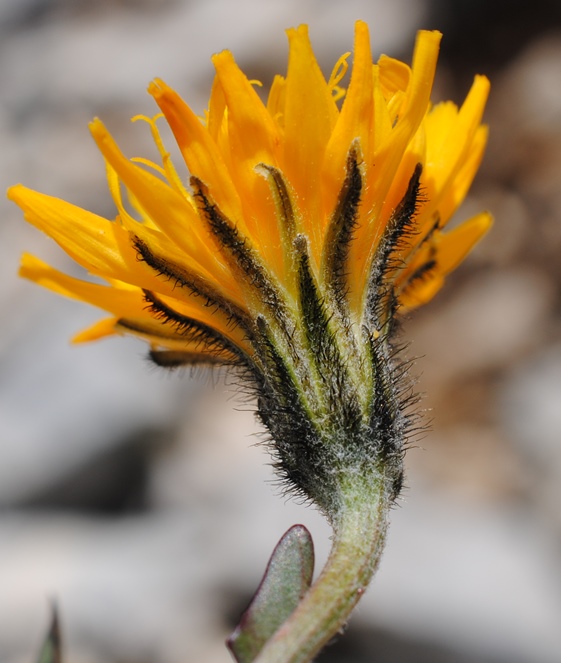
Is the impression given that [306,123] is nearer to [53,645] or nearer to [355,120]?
[355,120]

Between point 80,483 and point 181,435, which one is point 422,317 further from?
point 80,483

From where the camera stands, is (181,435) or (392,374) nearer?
(392,374)

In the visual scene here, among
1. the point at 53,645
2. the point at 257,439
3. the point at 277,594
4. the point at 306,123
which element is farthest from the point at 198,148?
the point at 257,439

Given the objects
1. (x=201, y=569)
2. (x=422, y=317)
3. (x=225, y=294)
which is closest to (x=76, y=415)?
(x=201, y=569)

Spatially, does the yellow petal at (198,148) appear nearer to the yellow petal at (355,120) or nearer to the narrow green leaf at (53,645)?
the yellow petal at (355,120)

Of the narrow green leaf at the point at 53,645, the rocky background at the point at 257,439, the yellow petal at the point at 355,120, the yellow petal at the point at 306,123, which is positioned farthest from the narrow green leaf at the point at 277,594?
the rocky background at the point at 257,439

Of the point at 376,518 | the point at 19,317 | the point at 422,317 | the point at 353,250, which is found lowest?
the point at 376,518
